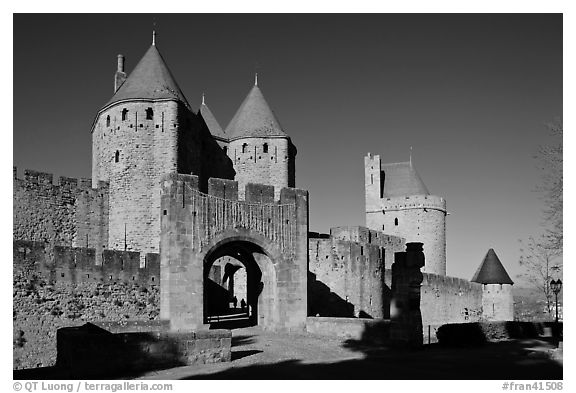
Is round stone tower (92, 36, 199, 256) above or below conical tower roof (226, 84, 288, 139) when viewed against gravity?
below

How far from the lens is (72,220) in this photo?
98.0ft

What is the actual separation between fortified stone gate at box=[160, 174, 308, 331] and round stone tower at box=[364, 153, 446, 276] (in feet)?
96.0

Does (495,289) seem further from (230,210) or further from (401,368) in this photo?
(401,368)

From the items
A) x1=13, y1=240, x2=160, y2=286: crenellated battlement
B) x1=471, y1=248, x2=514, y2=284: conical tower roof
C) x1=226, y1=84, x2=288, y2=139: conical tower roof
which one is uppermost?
x1=226, y1=84, x2=288, y2=139: conical tower roof

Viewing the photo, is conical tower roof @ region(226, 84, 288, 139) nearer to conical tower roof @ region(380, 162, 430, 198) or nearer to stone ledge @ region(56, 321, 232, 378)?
conical tower roof @ region(380, 162, 430, 198)

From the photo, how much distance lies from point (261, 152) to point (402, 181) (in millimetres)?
20418

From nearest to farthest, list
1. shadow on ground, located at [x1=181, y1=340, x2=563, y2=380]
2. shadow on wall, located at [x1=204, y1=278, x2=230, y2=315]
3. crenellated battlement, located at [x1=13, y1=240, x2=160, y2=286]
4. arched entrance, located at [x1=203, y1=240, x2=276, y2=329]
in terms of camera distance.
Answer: shadow on ground, located at [x1=181, y1=340, x2=563, y2=380], crenellated battlement, located at [x1=13, y1=240, x2=160, y2=286], arched entrance, located at [x1=203, y1=240, x2=276, y2=329], shadow on wall, located at [x1=204, y1=278, x2=230, y2=315]

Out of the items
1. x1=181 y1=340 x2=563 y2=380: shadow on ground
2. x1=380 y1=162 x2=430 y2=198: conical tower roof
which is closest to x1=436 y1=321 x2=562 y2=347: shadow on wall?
x1=181 y1=340 x2=563 y2=380: shadow on ground

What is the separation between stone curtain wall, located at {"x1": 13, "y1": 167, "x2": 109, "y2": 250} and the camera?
2836cm

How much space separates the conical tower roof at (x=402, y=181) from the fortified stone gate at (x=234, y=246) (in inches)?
1219

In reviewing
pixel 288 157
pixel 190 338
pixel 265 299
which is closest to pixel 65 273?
pixel 265 299

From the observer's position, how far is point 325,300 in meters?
29.4

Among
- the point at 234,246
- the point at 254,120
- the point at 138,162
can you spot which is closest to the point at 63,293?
the point at 234,246

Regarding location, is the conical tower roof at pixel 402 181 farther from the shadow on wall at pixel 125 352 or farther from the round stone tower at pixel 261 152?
the shadow on wall at pixel 125 352
